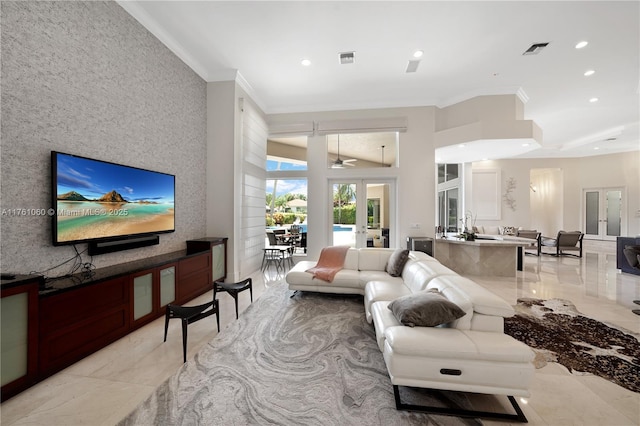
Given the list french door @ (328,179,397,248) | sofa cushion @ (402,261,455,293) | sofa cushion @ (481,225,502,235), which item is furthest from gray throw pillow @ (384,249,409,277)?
sofa cushion @ (481,225,502,235)

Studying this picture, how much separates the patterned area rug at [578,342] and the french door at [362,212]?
3.05 metres

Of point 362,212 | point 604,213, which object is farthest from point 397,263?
point 604,213

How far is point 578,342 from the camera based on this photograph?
2602 millimetres

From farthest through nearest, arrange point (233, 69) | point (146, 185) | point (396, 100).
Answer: point (396, 100), point (233, 69), point (146, 185)

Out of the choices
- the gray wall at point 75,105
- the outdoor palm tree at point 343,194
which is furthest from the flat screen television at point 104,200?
the outdoor palm tree at point 343,194

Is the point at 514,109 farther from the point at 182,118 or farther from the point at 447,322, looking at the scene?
the point at 182,118

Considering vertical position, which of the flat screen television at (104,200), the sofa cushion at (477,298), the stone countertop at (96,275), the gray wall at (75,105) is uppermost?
the gray wall at (75,105)

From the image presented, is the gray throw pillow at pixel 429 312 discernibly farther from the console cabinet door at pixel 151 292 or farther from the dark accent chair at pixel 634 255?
the dark accent chair at pixel 634 255

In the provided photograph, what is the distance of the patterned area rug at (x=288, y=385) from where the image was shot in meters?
1.62

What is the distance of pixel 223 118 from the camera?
14.9 feet

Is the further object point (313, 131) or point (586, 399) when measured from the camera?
point (313, 131)

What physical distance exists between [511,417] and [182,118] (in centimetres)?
501

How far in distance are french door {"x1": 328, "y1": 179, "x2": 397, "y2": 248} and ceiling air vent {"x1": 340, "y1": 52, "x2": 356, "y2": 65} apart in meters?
2.55

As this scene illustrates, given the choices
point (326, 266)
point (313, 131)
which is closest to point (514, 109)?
point (313, 131)
